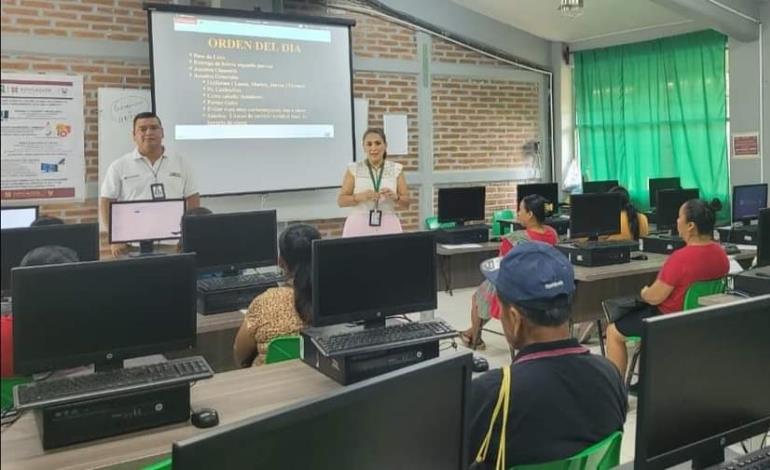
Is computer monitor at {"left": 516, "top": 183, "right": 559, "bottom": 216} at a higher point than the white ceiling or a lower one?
lower

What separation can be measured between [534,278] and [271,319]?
56.9 inches

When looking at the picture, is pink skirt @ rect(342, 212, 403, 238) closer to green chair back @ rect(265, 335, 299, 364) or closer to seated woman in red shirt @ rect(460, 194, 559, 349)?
seated woman in red shirt @ rect(460, 194, 559, 349)

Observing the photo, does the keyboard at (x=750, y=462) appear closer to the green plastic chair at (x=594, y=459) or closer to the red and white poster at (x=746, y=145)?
the green plastic chair at (x=594, y=459)

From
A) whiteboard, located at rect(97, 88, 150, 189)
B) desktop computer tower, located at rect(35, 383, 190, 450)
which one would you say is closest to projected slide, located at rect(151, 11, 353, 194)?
whiteboard, located at rect(97, 88, 150, 189)

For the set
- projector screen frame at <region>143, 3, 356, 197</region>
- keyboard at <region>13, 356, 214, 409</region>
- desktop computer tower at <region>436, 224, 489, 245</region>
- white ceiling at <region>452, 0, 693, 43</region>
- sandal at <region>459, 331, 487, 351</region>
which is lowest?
sandal at <region>459, 331, 487, 351</region>

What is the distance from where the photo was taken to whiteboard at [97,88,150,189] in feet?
19.4

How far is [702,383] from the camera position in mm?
1563

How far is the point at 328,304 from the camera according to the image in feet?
8.57

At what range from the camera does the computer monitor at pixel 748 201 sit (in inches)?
257

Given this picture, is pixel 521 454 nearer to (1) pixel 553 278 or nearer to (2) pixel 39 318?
(1) pixel 553 278

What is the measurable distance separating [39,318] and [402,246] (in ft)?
4.23

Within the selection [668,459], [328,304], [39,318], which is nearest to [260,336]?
[328,304]

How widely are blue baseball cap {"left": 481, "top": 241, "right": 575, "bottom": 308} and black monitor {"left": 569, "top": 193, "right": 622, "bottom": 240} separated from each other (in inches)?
141

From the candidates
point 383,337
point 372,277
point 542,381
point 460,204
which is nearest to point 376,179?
point 460,204
